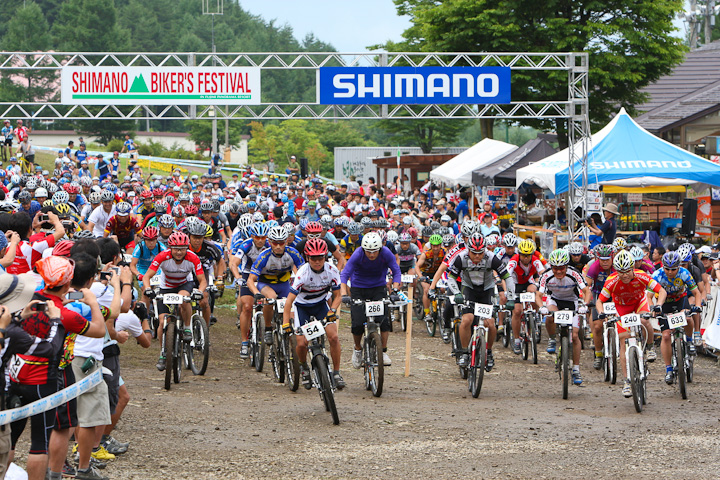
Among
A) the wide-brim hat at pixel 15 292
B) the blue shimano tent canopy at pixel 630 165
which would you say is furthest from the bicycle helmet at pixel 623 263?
the blue shimano tent canopy at pixel 630 165

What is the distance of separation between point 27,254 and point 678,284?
27.7 ft

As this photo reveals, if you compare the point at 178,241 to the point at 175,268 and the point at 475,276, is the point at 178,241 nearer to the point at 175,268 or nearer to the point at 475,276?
the point at 175,268

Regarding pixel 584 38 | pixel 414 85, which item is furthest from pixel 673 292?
pixel 584 38

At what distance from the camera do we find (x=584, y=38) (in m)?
37.1

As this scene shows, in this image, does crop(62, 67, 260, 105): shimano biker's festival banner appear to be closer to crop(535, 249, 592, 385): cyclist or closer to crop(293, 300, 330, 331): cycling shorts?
crop(535, 249, 592, 385): cyclist

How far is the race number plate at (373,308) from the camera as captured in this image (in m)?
10.9

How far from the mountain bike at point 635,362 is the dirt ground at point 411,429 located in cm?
21

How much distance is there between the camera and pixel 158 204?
15.5 m

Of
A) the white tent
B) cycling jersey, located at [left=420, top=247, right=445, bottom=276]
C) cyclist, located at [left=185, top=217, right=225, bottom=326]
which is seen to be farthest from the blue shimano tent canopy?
cyclist, located at [left=185, top=217, right=225, bottom=326]

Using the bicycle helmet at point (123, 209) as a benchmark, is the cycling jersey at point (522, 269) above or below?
below

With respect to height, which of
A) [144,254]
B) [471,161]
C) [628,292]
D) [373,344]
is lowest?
[373,344]

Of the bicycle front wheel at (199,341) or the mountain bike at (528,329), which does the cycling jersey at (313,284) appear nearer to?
the bicycle front wheel at (199,341)

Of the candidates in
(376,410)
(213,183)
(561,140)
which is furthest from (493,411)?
(561,140)

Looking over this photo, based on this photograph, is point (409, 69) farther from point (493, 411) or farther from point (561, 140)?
point (561, 140)
